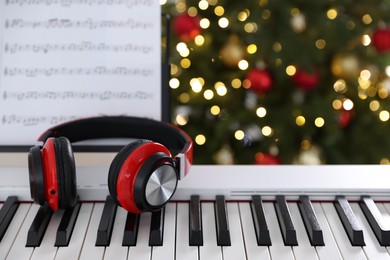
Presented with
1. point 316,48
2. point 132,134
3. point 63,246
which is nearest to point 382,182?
point 132,134

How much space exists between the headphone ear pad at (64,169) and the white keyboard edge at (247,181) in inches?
4.3

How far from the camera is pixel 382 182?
1.21m

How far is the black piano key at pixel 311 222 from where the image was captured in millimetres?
1035

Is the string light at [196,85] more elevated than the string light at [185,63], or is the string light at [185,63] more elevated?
the string light at [185,63]

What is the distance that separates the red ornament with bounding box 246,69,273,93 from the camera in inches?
97.9

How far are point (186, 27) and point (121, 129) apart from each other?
49.0 inches

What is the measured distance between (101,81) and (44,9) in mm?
194

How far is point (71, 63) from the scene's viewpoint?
50.3 inches

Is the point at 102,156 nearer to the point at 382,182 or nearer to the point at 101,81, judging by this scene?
the point at 101,81

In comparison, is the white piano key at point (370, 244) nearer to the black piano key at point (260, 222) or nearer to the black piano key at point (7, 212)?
the black piano key at point (260, 222)

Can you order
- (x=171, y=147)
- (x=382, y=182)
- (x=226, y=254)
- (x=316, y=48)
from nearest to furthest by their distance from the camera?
(x=226, y=254) → (x=382, y=182) → (x=171, y=147) → (x=316, y=48)

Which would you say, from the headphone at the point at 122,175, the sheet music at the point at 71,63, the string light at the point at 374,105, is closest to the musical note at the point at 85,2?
the sheet music at the point at 71,63

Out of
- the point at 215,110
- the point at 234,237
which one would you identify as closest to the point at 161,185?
the point at 234,237

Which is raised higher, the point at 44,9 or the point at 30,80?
the point at 44,9
